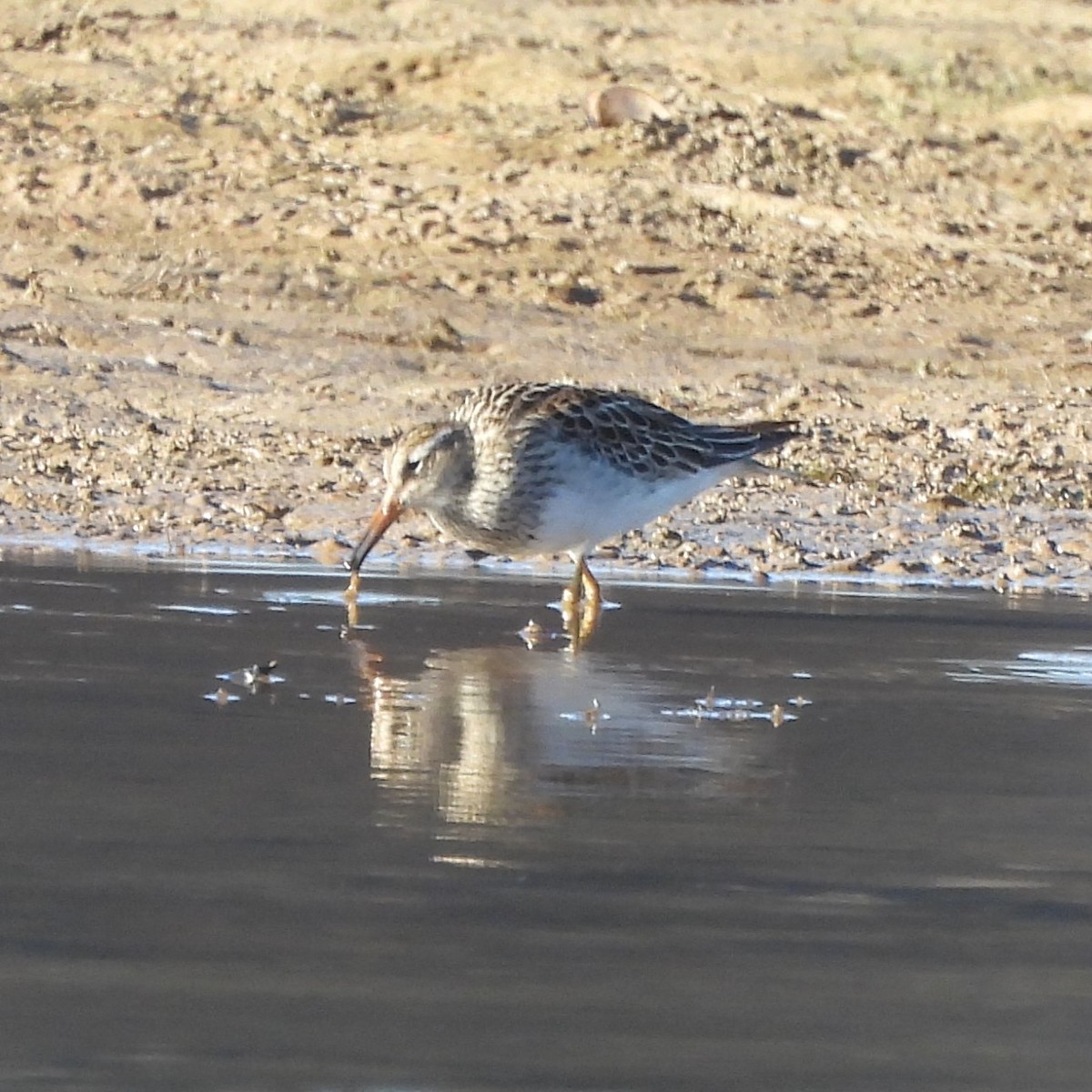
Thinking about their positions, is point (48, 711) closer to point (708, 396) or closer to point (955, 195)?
point (708, 396)

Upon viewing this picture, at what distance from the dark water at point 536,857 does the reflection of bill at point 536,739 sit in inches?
0.6

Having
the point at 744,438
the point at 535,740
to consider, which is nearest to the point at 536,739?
the point at 535,740

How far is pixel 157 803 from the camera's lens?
5.46 metres

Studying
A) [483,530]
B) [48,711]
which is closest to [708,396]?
[483,530]

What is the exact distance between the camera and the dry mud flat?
460 inches

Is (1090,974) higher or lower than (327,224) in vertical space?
lower

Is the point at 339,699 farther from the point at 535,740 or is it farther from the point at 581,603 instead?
the point at 581,603

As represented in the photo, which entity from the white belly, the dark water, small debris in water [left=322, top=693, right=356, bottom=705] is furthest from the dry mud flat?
small debris in water [left=322, top=693, right=356, bottom=705]

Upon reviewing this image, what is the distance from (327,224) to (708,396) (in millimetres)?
3799

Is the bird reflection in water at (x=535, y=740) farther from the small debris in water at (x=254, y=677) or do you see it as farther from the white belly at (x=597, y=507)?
the white belly at (x=597, y=507)

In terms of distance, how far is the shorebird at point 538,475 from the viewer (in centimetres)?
917

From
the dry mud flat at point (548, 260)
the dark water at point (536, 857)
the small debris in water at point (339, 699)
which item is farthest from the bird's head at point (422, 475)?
the small debris in water at point (339, 699)

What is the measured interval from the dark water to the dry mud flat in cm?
305

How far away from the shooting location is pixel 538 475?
→ 30.2ft
